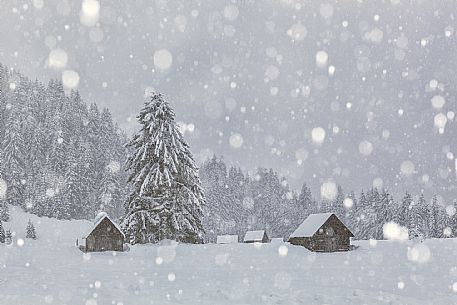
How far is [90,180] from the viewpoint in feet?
253

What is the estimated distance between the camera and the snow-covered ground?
15.1 m

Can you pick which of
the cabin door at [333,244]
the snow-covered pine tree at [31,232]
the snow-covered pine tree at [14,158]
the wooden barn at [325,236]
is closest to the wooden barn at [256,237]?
the wooden barn at [325,236]

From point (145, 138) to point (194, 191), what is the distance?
252 inches

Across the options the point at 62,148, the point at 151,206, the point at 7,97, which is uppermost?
the point at 7,97

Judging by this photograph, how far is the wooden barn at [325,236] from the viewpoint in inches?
1704

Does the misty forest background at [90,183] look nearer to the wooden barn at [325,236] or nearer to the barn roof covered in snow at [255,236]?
the barn roof covered in snow at [255,236]

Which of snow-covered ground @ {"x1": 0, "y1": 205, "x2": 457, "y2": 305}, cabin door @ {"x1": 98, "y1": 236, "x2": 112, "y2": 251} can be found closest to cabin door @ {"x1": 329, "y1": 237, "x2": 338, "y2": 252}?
snow-covered ground @ {"x1": 0, "y1": 205, "x2": 457, "y2": 305}

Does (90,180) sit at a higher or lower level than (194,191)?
higher

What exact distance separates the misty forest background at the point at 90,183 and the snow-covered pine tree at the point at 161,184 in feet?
93.1

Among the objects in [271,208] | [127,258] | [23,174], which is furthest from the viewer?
[271,208]

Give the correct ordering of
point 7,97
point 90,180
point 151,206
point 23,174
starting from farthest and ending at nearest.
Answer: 1. point 7,97
2. point 90,180
3. point 23,174
4. point 151,206

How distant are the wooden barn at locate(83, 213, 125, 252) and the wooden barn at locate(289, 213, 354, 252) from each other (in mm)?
17873

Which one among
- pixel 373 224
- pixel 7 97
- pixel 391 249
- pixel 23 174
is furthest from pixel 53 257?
pixel 373 224

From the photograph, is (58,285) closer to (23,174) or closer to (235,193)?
(23,174)
